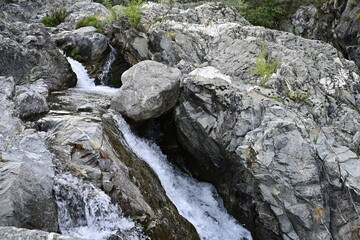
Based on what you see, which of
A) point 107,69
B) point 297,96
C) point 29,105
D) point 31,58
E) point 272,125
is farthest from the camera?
point 107,69

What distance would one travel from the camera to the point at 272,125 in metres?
7.30

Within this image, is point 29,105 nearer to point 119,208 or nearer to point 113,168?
point 113,168

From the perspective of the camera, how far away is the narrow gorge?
5.76m

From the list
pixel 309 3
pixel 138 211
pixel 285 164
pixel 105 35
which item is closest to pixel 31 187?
pixel 138 211

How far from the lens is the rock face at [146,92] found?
28.4 ft

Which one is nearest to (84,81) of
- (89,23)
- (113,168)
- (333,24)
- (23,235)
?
(89,23)

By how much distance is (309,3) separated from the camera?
54.6 feet

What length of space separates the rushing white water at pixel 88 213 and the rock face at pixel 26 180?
0.77 feet

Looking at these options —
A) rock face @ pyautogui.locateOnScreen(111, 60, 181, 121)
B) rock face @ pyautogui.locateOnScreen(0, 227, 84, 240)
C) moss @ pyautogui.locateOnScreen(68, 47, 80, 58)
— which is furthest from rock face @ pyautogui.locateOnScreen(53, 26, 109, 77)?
rock face @ pyautogui.locateOnScreen(0, 227, 84, 240)

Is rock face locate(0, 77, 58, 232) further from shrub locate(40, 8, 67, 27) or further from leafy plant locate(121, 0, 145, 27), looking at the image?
shrub locate(40, 8, 67, 27)

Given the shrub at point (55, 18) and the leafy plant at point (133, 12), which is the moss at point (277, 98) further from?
the shrub at point (55, 18)

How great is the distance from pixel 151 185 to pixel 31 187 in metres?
3.00

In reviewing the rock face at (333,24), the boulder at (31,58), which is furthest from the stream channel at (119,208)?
the rock face at (333,24)

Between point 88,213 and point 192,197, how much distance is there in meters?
3.64
